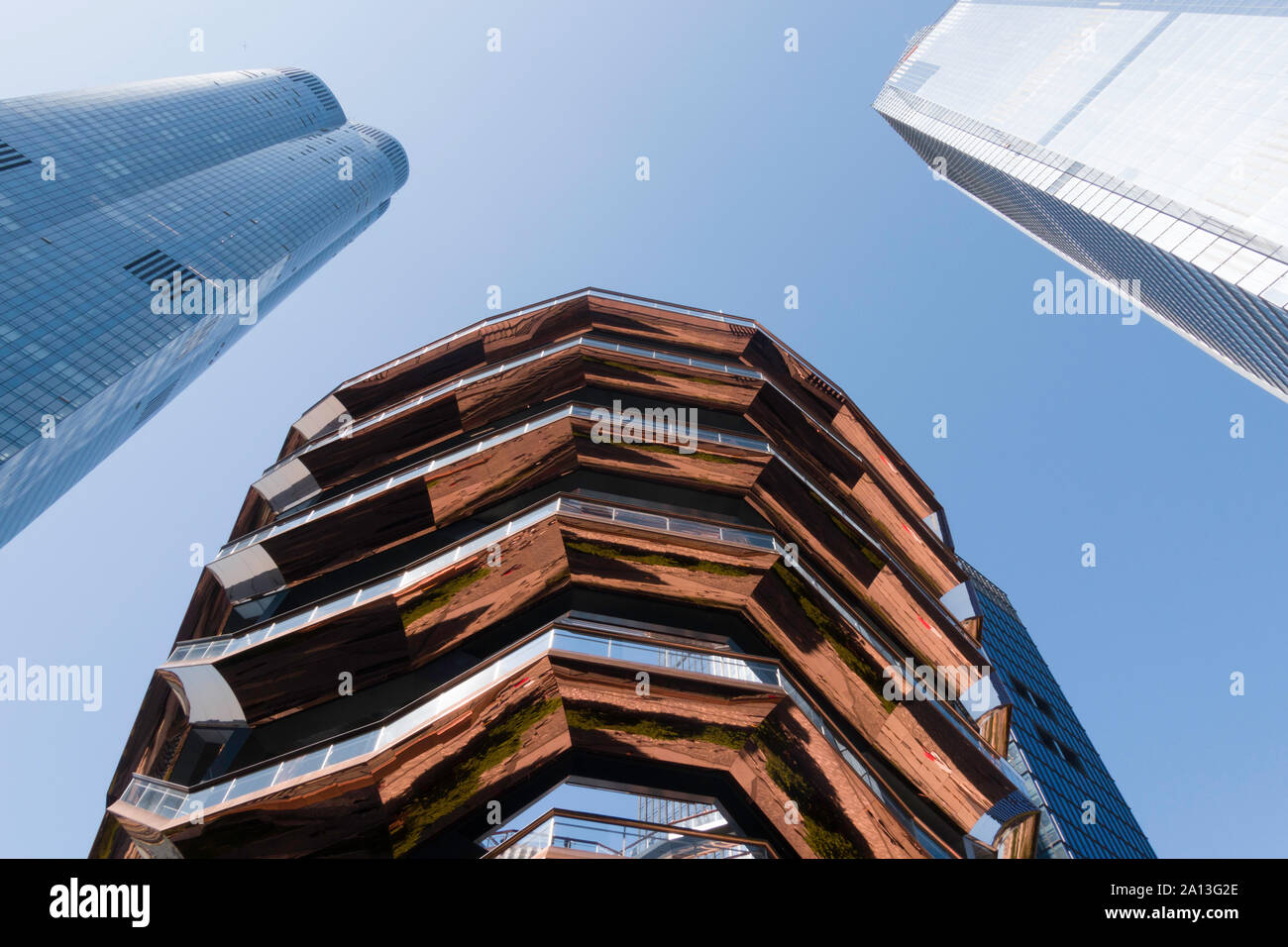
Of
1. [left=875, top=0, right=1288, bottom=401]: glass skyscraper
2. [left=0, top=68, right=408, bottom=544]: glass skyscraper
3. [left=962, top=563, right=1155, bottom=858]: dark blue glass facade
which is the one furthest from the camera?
[left=0, top=68, right=408, bottom=544]: glass skyscraper

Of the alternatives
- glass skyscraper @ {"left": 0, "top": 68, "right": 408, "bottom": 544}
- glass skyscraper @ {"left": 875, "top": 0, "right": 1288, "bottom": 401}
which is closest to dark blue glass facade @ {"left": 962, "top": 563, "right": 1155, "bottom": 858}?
glass skyscraper @ {"left": 875, "top": 0, "right": 1288, "bottom": 401}

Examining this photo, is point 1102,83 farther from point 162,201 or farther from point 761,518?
point 162,201

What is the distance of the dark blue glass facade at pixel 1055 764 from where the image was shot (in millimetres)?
48781

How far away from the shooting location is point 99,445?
7431 cm

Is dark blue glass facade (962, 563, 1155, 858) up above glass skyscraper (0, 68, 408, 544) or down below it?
below

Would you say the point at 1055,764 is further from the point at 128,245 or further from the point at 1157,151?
the point at 128,245

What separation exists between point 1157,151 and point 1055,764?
197 ft

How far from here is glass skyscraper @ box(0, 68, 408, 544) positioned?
2375 inches

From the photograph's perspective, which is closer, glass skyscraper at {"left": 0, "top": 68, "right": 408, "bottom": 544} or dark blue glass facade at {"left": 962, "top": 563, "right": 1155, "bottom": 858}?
dark blue glass facade at {"left": 962, "top": 563, "right": 1155, "bottom": 858}

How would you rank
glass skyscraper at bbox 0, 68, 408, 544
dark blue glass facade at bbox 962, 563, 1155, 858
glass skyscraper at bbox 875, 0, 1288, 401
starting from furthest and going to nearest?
glass skyscraper at bbox 0, 68, 408, 544 → glass skyscraper at bbox 875, 0, 1288, 401 → dark blue glass facade at bbox 962, 563, 1155, 858

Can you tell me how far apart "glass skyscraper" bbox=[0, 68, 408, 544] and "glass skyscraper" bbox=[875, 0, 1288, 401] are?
308ft

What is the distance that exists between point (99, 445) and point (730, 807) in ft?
273

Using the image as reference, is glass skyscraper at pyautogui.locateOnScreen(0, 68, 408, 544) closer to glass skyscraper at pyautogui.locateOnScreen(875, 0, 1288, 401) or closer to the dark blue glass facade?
the dark blue glass facade

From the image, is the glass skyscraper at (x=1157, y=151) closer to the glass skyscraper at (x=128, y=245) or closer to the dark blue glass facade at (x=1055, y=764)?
the dark blue glass facade at (x=1055, y=764)
